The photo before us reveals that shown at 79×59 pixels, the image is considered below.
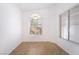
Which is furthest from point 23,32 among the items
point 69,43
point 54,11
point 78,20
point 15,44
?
point 78,20

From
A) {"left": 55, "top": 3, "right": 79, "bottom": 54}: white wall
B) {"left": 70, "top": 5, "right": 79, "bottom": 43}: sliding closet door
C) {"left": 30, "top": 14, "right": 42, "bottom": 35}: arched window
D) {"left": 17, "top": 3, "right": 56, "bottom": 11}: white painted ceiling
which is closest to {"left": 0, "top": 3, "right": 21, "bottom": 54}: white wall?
{"left": 17, "top": 3, "right": 56, "bottom": 11}: white painted ceiling

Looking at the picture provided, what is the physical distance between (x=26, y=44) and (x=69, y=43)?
824mm

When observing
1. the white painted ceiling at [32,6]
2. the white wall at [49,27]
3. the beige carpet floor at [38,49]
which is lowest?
the beige carpet floor at [38,49]

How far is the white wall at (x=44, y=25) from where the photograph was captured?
226 cm

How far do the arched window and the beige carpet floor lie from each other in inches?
9.1

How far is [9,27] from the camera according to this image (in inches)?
85.7

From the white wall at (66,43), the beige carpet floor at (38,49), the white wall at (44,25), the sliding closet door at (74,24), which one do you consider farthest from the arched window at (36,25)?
the sliding closet door at (74,24)

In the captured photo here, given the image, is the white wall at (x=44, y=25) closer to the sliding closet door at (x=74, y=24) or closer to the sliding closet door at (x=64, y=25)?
the sliding closet door at (x=64, y=25)

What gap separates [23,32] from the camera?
89.0 inches

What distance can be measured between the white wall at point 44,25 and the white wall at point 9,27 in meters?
0.13

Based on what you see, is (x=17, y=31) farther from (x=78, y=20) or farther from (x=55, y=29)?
(x=78, y=20)

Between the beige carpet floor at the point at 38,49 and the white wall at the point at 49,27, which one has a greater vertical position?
the white wall at the point at 49,27

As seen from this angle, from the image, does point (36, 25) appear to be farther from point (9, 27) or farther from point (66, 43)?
point (66, 43)

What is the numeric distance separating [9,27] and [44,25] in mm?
660
